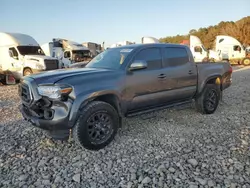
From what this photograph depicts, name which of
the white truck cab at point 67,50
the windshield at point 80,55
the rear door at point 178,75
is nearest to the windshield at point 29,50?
the white truck cab at point 67,50

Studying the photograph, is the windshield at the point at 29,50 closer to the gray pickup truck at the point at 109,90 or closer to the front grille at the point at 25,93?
the gray pickup truck at the point at 109,90

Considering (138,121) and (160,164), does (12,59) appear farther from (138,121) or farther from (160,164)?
(160,164)

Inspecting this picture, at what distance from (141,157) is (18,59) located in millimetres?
12601

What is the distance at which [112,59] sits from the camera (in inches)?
183

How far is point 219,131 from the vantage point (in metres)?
4.63

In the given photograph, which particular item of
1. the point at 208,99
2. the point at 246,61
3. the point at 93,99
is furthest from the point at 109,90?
the point at 246,61

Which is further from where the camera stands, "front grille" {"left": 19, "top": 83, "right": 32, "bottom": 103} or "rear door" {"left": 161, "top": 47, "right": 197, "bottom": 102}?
"rear door" {"left": 161, "top": 47, "right": 197, "bottom": 102}

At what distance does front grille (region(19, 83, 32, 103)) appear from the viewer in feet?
12.1

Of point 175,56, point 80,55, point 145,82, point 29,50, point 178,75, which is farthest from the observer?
point 80,55

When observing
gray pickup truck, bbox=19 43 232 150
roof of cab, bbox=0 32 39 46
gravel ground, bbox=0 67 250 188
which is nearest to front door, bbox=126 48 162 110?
gray pickup truck, bbox=19 43 232 150

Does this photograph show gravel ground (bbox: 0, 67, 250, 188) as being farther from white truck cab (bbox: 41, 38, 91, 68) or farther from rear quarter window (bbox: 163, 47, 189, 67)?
white truck cab (bbox: 41, 38, 91, 68)

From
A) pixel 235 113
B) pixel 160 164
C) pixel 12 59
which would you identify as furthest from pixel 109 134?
pixel 12 59

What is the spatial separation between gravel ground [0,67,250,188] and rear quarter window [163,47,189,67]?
1.40 metres

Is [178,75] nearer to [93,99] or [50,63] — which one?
[93,99]
